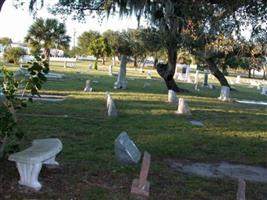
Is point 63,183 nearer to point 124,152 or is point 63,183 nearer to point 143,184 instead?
point 143,184

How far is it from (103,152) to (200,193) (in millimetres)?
2786

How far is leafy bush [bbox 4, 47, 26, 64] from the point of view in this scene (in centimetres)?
5246

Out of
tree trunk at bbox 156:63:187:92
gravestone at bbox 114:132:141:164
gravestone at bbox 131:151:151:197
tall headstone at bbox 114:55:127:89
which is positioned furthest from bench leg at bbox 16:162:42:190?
tree trunk at bbox 156:63:187:92

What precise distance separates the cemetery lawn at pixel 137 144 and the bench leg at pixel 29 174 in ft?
0.33

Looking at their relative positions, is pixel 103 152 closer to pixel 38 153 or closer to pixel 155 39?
pixel 38 153

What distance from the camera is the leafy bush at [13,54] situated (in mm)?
52459

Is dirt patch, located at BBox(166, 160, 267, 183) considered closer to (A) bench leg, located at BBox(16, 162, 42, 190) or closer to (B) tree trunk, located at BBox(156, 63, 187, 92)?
(A) bench leg, located at BBox(16, 162, 42, 190)

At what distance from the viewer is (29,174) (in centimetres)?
636

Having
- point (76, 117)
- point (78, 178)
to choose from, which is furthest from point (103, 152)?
point (76, 117)

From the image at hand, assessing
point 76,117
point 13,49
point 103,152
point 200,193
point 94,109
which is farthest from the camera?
point 13,49

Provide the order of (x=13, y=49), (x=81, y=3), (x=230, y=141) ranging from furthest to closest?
1. (x=13, y=49)
2. (x=81, y=3)
3. (x=230, y=141)

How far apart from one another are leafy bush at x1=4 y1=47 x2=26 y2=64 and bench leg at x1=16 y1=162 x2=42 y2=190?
47264 mm

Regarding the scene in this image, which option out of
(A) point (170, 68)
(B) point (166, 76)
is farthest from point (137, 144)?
(B) point (166, 76)

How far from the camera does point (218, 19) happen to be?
9.48m
